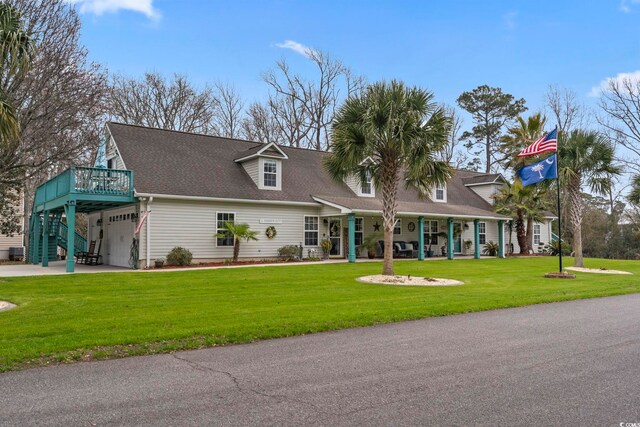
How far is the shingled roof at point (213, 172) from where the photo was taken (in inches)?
823

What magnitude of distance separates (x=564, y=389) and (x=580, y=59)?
2141cm

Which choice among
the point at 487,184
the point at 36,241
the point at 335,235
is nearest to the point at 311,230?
the point at 335,235

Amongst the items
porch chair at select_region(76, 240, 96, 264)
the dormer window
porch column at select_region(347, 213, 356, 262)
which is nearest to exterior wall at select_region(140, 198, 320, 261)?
porch column at select_region(347, 213, 356, 262)

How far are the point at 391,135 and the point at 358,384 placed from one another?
427 inches

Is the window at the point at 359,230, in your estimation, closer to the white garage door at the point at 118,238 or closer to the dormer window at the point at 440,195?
the dormer window at the point at 440,195

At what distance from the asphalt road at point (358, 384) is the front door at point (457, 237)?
75.9ft

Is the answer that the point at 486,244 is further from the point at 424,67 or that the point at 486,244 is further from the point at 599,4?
the point at 599,4

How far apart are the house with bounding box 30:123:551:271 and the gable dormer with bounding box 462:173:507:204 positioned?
5.46 meters

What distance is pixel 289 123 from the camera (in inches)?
1641

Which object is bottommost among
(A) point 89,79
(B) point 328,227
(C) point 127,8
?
(B) point 328,227

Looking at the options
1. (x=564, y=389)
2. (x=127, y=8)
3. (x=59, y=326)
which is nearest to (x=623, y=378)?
Result: (x=564, y=389)

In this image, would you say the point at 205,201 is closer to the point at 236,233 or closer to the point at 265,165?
the point at 236,233

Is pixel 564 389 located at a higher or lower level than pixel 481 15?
lower

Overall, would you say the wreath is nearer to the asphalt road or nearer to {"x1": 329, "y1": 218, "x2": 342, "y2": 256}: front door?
{"x1": 329, "y1": 218, "x2": 342, "y2": 256}: front door
